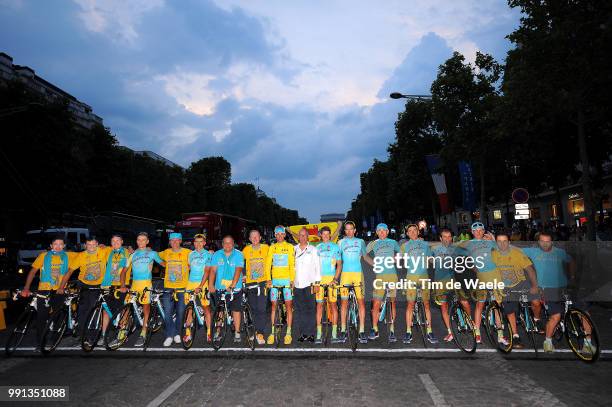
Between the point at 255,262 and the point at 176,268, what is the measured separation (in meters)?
1.49

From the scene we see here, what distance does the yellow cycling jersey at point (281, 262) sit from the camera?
8727 millimetres

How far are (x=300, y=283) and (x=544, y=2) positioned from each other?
15.3m

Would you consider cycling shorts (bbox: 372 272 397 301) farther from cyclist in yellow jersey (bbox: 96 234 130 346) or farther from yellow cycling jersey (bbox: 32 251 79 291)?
yellow cycling jersey (bbox: 32 251 79 291)

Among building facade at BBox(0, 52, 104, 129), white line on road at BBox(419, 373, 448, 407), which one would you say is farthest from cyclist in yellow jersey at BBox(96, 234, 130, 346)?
building facade at BBox(0, 52, 104, 129)

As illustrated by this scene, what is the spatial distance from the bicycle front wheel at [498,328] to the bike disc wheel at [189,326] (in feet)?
16.7

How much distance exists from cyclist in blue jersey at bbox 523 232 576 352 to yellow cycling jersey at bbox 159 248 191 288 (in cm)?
608

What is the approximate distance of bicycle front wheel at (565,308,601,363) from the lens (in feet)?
22.1

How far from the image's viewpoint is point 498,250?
26.6 feet

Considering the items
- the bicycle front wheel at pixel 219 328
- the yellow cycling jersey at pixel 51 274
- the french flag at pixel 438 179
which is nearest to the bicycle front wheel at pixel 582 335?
the bicycle front wheel at pixel 219 328

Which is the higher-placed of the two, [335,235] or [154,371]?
[335,235]

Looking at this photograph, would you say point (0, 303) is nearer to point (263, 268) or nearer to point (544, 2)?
point (263, 268)

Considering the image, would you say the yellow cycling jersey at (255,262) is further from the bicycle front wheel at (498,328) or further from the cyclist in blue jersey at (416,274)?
the bicycle front wheel at (498,328)

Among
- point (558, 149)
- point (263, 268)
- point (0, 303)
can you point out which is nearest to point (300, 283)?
point (263, 268)

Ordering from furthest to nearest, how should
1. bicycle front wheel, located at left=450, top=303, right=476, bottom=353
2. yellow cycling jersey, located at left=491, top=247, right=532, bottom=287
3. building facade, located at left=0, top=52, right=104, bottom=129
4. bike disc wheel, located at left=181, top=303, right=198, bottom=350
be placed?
building facade, located at left=0, top=52, right=104, bottom=129 → bike disc wheel, located at left=181, top=303, right=198, bottom=350 → yellow cycling jersey, located at left=491, top=247, right=532, bottom=287 → bicycle front wheel, located at left=450, top=303, right=476, bottom=353
